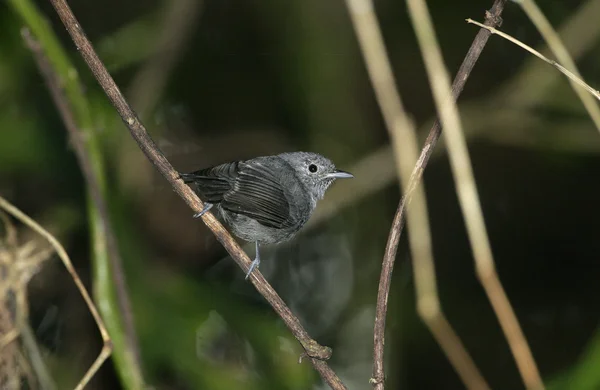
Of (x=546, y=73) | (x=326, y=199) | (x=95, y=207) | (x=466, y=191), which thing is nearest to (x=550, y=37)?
(x=466, y=191)

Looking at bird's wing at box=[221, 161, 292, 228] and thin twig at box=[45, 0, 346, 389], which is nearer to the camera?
thin twig at box=[45, 0, 346, 389]

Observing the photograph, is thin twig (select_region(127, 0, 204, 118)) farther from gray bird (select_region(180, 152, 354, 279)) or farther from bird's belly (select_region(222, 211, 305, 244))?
bird's belly (select_region(222, 211, 305, 244))

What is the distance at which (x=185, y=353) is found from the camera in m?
3.43

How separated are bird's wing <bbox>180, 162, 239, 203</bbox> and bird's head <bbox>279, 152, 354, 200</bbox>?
703 millimetres

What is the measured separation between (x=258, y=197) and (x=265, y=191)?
74 mm

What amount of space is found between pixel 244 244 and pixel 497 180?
2012 millimetres

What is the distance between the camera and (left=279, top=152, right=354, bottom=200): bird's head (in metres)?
3.08

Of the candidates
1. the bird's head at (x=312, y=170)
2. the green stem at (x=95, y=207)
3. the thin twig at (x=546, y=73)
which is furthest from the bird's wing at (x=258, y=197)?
the thin twig at (x=546, y=73)

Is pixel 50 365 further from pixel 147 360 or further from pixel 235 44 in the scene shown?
pixel 235 44

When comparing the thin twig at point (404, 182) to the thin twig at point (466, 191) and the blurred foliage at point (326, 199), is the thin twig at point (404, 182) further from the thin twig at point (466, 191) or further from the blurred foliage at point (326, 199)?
the blurred foliage at point (326, 199)

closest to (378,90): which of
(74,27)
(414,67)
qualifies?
(74,27)

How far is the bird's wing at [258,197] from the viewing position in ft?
7.84

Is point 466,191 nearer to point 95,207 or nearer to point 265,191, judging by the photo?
point 265,191

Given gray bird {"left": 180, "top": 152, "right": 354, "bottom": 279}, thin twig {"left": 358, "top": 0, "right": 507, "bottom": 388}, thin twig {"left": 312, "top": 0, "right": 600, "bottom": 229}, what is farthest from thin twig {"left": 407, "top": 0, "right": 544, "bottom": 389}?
thin twig {"left": 312, "top": 0, "right": 600, "bottom": 229}
